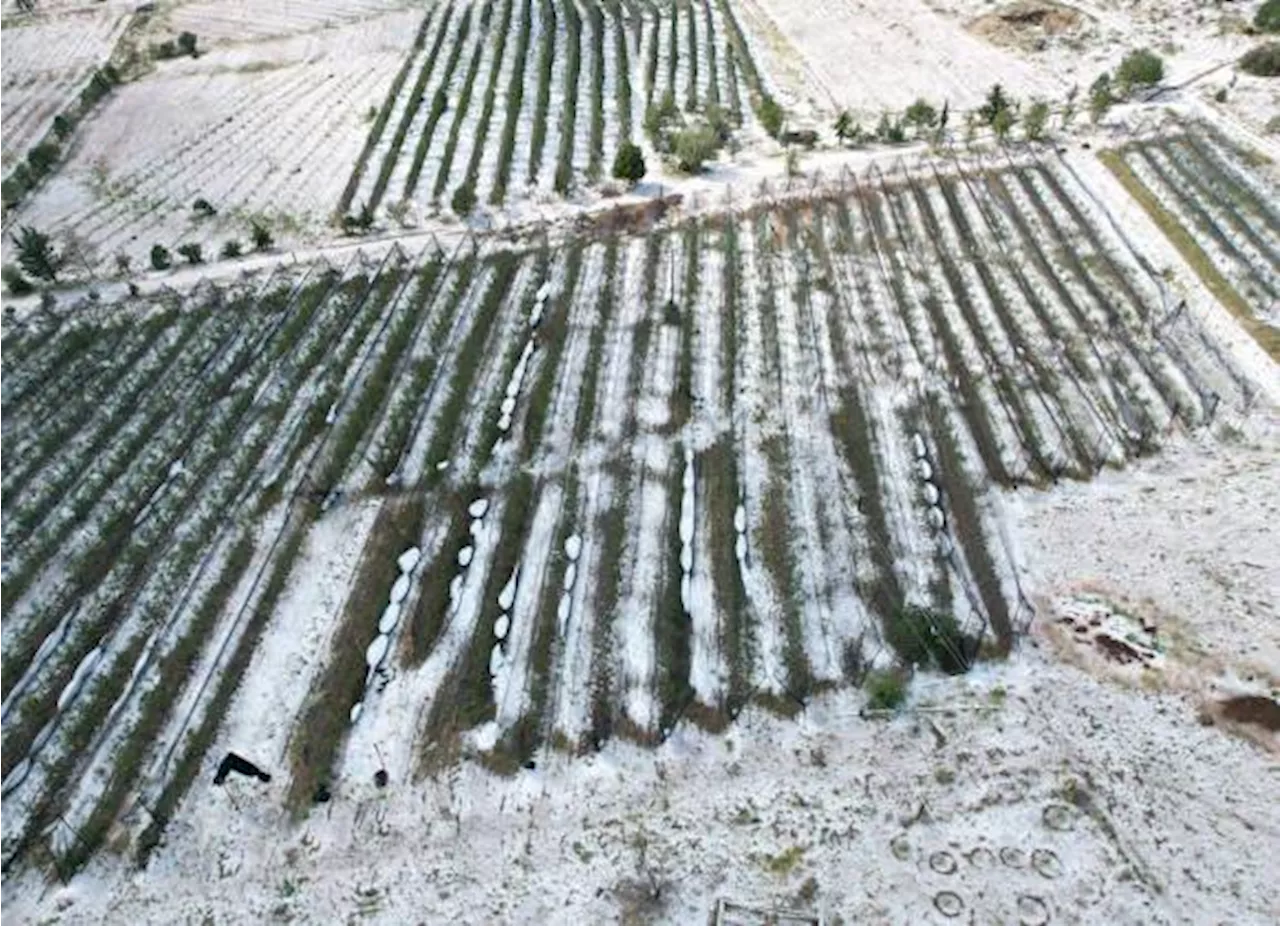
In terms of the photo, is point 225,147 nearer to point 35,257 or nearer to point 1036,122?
point 35,257

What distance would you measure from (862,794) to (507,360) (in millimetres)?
18892

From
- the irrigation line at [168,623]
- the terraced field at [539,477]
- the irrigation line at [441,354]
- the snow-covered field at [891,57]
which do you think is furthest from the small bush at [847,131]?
the irrigation line at [168,623]

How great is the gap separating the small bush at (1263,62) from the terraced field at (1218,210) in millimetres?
6917

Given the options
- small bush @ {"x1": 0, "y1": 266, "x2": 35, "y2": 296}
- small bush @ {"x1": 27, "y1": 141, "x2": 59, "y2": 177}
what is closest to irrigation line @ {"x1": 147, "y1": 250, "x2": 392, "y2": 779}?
small bush @ {"x1": 0, "y1": 266, "x2": 35, "y2": 296}

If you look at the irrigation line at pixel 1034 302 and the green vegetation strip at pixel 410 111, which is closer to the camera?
the irrigation line at pixel 1034 302

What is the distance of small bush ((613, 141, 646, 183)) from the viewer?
43250mm

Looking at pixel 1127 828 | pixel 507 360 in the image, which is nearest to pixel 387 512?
pixel 507 360

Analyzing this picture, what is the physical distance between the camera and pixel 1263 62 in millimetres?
48438

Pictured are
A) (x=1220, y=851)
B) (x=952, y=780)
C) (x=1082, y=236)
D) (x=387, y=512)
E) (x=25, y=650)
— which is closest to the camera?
(x=1220, y=851)

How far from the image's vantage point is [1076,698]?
2395 centimetres

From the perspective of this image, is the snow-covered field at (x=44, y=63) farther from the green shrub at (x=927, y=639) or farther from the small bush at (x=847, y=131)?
the green shrub at (x=927, y=639)

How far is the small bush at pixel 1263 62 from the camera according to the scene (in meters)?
48.3

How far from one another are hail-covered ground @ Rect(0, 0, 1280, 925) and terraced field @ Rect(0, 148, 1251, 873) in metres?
0.13

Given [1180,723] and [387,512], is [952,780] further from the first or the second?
[387,512]
